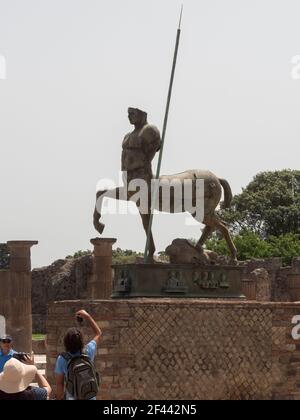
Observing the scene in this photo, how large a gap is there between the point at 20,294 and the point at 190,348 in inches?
457

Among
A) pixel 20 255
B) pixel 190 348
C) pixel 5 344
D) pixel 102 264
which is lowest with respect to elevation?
pixel 190 348

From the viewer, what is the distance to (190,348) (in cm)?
1636

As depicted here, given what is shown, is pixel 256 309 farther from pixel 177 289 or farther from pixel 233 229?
pixel 233 229

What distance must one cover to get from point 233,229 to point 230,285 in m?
49.5

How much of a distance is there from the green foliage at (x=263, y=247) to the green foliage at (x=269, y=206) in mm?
3487

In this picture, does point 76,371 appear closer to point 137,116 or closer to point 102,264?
point 137,116

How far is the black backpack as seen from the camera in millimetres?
10008

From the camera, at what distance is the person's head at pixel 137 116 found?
1734 centimetres

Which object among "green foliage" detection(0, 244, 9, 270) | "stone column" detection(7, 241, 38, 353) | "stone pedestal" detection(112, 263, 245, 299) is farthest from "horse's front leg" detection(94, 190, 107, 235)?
"green foliage" detection(0, 244, 9, 270)

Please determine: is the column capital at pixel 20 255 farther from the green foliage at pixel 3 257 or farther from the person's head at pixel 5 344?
the green foliage at pixel 3 257

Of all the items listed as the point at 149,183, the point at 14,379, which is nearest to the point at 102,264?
the point at 149,183

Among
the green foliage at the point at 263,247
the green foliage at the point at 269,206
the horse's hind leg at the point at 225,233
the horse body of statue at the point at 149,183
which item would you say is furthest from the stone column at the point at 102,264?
the green foliage at the point at 269,206

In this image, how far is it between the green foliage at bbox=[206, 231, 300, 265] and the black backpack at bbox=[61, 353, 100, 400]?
4752cm
